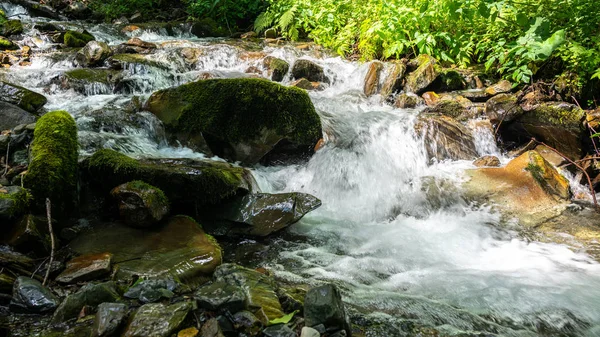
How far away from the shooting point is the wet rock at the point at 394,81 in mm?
8672

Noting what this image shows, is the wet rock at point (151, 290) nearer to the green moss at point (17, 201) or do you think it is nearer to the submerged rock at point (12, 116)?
the green moss at point (17, 201)

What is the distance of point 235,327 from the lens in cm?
236

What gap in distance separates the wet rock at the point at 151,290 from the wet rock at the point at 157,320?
0.70 ft

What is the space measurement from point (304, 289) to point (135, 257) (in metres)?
1.50

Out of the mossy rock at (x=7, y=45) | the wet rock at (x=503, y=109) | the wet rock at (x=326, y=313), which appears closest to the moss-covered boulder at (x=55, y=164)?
the wet rock at (x=326, y=313)

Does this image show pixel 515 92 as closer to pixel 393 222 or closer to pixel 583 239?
pixel 583 239

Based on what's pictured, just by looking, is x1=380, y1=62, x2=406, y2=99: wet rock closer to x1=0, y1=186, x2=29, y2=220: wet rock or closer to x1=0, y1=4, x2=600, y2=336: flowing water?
x1=0, y1=4, x2=600, y2=336: flowing water

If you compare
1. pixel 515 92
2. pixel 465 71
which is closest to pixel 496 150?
pixel 515 92

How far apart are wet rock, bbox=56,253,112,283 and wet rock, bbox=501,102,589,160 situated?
6.74 meters

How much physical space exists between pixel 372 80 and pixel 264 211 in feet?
18.5

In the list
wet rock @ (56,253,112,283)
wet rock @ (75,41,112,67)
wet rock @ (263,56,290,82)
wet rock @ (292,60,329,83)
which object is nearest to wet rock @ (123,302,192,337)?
wet rock @ (56,253,112,283)

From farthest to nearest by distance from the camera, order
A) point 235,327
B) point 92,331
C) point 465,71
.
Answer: point 465,71 → point 235,327 → point 92,331

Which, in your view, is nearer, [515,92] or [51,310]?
[51,310]

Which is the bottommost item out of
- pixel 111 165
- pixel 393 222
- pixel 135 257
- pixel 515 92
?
pixel 393 222
